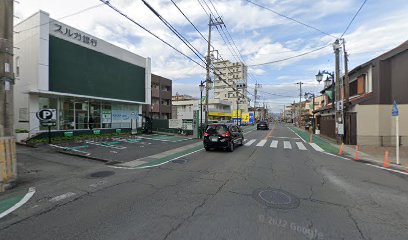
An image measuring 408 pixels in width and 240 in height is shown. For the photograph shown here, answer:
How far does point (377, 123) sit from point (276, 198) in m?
16.5

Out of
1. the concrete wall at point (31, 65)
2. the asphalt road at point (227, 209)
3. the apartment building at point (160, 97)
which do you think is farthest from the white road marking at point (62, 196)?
the apartment building at point (160, 97)

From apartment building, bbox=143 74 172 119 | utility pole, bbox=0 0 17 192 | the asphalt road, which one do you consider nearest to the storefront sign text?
utility pole, bbox=0 0 17 192

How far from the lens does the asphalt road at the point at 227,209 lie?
3.77 m

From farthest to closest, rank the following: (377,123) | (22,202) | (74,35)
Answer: (74,35)
(377,123)
(22,202)

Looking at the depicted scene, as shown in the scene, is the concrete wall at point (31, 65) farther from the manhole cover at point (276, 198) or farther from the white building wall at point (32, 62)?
the manhole cover at point (276, 198)

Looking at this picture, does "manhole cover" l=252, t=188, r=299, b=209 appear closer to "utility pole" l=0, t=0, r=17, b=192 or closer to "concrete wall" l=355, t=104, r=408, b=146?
"utility pole" l=0, t=0, r=17, b=192

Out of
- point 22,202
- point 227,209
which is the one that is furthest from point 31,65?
point 227,209

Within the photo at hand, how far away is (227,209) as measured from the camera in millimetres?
4750

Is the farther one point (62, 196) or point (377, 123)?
point (377, 123)

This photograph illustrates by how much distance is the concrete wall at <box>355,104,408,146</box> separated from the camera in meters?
17.3

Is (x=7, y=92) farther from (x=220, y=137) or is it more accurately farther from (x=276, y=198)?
(x=220, y=137)

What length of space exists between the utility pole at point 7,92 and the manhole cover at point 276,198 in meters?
6.79

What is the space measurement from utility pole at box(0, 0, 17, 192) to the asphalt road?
1986mm

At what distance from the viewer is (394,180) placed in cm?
762
